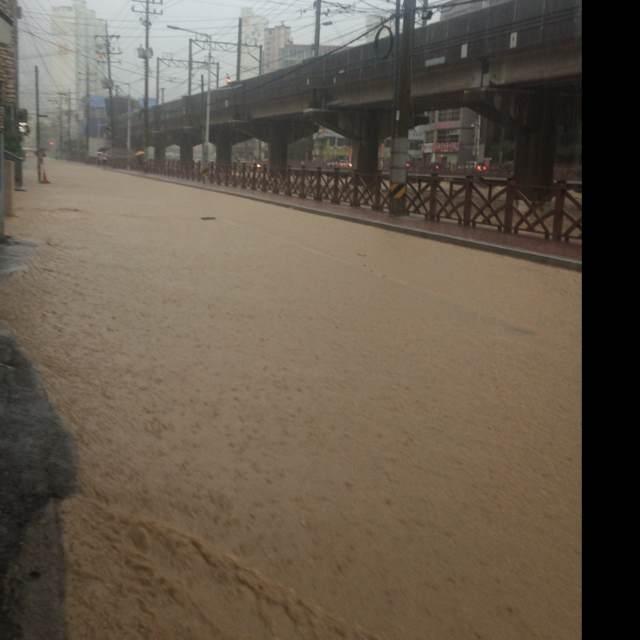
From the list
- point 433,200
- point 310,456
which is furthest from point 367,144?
point 310,456

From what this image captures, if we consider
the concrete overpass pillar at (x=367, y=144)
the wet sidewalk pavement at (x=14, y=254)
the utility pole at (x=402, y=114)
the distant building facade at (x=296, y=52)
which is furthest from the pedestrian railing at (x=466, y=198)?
the distant building facade at (x=296, y=52)

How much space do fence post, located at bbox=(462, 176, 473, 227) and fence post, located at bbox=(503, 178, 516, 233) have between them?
1.44 m

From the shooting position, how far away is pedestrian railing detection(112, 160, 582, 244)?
1717 centimetres

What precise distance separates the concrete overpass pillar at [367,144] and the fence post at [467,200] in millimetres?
19848

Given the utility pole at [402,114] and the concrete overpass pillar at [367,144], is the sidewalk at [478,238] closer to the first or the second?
the utility pole at [402,114]

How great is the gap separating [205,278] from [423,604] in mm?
7845

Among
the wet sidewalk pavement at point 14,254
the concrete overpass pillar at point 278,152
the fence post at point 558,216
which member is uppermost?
the concrete overpass pillar at point 278,152

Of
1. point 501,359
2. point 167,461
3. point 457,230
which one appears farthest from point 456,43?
point 167,461

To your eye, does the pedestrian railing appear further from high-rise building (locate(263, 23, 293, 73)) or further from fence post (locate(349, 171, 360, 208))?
high-rise building (locate(263, 23, 293, 73))

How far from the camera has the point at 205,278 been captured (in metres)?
10.5

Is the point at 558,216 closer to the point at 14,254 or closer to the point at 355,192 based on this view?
the point at 14,254

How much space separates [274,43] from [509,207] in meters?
37.9

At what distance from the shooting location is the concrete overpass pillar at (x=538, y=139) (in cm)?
2889

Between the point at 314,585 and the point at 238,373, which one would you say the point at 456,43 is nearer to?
the point at 238,373
